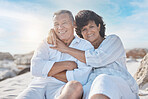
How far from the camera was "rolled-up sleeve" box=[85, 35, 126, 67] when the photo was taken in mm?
2529

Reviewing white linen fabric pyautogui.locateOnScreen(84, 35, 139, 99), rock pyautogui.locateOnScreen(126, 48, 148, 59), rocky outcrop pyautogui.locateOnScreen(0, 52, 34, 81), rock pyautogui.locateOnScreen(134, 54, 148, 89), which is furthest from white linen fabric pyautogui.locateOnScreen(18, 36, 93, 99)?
rock pyautogui.locateOnScreen(126, 48, 148, 59)

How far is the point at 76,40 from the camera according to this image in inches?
111

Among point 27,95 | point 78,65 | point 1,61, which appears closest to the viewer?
point 27,95

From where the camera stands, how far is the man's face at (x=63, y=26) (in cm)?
271

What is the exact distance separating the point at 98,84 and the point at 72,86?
311 mm

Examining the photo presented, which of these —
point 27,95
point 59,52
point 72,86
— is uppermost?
point 59,52

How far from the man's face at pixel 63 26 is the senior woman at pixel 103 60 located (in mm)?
114

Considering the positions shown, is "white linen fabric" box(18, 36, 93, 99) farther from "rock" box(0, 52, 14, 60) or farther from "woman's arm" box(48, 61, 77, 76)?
"rock" box(0, 52, 14, 60)

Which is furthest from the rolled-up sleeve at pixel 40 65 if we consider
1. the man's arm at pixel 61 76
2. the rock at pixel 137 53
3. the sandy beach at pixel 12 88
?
the rock at pixel 137 53

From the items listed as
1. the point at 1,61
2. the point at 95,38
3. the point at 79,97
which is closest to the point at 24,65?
the point at 1,61

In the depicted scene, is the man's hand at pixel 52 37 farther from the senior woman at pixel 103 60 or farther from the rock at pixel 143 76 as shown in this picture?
the rock at pixel 143 76

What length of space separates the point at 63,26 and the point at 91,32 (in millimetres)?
511

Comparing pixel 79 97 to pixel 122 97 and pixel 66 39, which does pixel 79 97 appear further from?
pixel 66 39

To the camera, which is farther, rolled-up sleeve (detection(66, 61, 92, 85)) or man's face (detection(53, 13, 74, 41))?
man's face (detection(53, 13, 74, 41))
